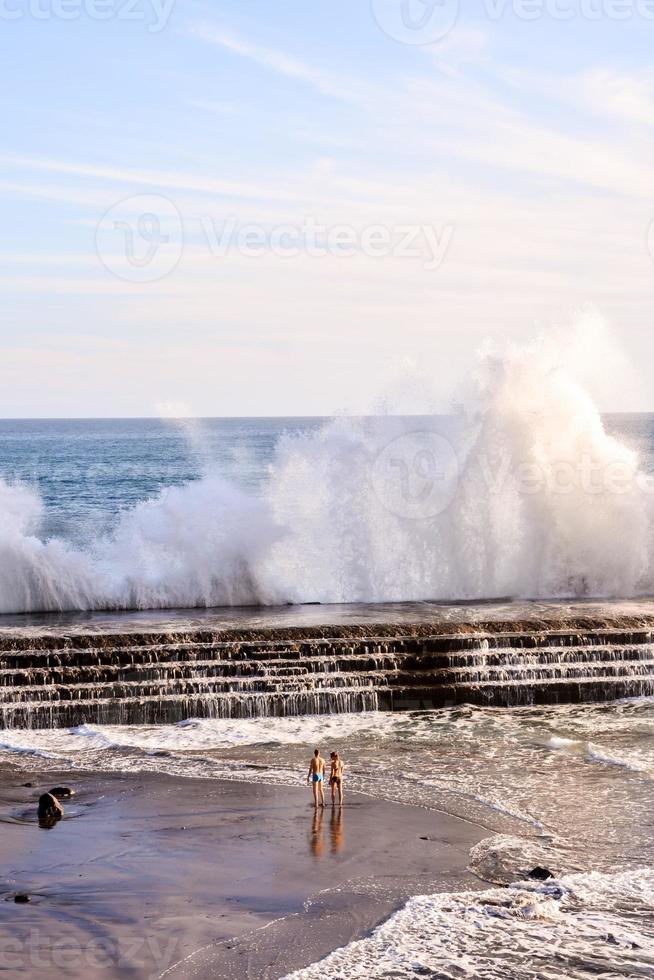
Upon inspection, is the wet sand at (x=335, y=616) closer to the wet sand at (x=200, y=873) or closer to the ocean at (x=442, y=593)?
the ocean at (x=442, y=593)

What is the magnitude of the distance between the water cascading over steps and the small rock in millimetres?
4703

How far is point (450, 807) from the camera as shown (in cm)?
1450

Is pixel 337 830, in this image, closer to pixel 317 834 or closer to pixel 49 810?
pixel 317 834

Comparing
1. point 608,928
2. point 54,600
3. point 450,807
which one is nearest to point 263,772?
point 450,807

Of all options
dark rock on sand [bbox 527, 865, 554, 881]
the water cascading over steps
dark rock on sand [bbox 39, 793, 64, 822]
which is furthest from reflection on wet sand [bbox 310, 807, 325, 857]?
the water cascading over steps

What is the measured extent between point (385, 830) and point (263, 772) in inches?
116

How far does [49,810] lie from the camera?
13.9 m

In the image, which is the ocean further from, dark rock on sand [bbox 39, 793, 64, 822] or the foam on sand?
dark rock on sand [bbox 39, 793, 64, 822]

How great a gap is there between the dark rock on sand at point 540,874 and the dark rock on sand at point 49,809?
5.57m

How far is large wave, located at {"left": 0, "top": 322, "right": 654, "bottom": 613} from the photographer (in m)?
27.7

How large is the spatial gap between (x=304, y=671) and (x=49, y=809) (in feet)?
22.4

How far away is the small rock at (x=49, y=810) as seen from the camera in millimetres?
13797

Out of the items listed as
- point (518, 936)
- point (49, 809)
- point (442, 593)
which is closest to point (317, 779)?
point (49, 809)

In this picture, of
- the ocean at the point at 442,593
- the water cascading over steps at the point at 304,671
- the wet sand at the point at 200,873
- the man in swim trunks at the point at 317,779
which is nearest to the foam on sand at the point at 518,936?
the ocean at the point at 442,593
